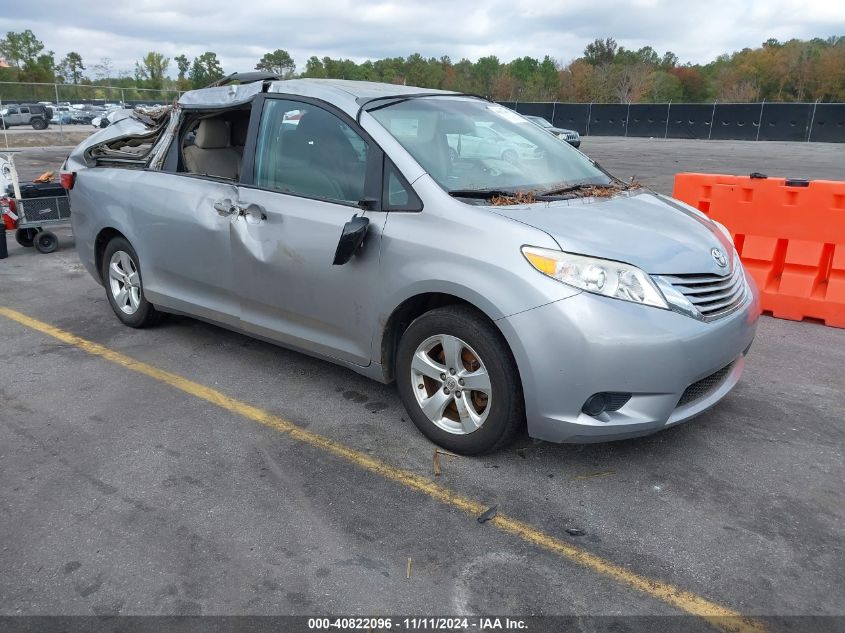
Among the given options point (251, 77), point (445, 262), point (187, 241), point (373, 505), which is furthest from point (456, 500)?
point (251, 77)

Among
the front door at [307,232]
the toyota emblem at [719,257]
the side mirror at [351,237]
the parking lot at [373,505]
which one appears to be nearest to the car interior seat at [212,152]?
the front door at [307,232]

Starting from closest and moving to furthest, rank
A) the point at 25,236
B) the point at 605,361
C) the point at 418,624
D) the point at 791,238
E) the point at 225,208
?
the point at 418,624 → the point at 605,361 → the point at 225,208 → the point at 791,238 → the point at 25,236

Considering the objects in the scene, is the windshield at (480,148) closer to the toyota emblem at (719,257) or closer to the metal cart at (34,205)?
the toyota emblem at (719,257)

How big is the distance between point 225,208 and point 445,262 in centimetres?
171

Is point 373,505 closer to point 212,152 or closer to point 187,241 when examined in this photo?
point 187,241

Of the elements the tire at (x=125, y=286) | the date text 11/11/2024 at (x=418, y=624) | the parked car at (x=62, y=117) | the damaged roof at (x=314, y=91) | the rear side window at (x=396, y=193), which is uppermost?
the damaged roof at (x=314, y=91)

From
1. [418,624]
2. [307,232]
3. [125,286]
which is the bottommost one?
[418,624]

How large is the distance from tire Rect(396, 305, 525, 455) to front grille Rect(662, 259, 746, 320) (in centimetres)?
89

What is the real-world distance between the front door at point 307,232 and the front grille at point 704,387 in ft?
5.30

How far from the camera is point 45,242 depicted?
8461 mm

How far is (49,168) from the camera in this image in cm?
1956

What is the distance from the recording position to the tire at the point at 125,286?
527 cm

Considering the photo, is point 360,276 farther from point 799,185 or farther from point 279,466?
point 799,185

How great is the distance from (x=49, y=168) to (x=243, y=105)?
58.9ft
